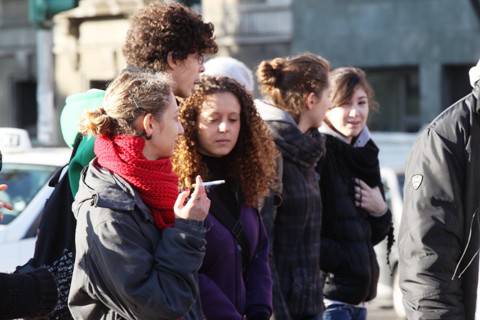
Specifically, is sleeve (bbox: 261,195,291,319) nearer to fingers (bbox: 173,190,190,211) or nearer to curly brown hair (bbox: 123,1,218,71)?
curly brown hair (bbox: 123,1,218,71)

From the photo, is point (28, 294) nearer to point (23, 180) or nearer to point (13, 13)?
point (23, 180)

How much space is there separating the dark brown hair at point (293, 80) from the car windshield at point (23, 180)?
223cm

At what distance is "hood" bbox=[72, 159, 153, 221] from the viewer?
4098 millimetres

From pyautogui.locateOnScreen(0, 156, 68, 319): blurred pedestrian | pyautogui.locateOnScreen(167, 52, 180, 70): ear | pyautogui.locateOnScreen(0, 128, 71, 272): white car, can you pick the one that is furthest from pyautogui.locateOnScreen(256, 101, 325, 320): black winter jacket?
pyautogui.locateOnScreen(0, 128, 71, 272): white car

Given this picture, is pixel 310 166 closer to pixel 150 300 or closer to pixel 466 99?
pixel 466 99

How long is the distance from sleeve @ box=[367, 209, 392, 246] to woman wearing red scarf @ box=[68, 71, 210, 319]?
7.57 feet

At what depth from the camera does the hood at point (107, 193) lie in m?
4.10

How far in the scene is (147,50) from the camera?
197 inches

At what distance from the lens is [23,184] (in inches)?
314

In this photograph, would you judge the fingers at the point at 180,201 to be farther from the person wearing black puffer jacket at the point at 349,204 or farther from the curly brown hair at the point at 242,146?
the person wearing black puffer jacket at the point at 349,204

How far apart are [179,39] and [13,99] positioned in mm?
22398

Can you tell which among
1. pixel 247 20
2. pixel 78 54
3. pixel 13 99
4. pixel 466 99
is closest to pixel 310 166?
pixel 466 99

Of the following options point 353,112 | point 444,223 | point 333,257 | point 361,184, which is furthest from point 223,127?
point 353,112

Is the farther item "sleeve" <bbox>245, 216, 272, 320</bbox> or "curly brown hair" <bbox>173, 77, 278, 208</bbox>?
"curly brown hair" <bbox>173, 77, 278, 208</bbox>
